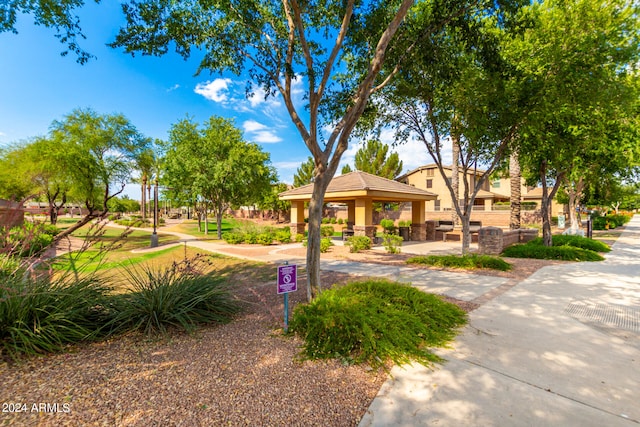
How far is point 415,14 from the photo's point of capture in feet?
23.9

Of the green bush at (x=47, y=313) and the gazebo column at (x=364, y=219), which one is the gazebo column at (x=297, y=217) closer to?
the gazebo column at (x=364, y=219)

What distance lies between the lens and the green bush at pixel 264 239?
15.9 m

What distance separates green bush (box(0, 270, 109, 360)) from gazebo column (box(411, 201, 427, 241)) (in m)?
17.7

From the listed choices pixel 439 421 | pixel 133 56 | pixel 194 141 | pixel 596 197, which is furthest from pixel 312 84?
pixel 596 197

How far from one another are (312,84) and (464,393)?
528 centimetres

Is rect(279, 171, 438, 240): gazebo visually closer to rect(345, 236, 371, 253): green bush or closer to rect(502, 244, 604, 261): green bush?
rect(345, 236, 371, 253): green bush

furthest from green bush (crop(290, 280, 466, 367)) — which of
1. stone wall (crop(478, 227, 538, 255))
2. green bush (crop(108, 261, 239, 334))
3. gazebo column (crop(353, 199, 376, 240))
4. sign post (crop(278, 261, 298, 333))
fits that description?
gazebo column (crop(353, 199, 376, 240))

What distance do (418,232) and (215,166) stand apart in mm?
14118

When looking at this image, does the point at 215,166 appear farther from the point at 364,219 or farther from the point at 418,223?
the point at 418,223

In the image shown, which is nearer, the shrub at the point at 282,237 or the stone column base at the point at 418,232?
the shrub at the point at 282,237

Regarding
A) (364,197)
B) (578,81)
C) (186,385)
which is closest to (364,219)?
(364,197)

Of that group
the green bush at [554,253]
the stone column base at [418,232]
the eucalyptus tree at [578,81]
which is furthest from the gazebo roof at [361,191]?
the eucalyptus tree at [578,81]

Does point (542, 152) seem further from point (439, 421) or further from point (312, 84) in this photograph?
point (439, 421)

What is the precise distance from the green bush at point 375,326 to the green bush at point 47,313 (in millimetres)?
2742
